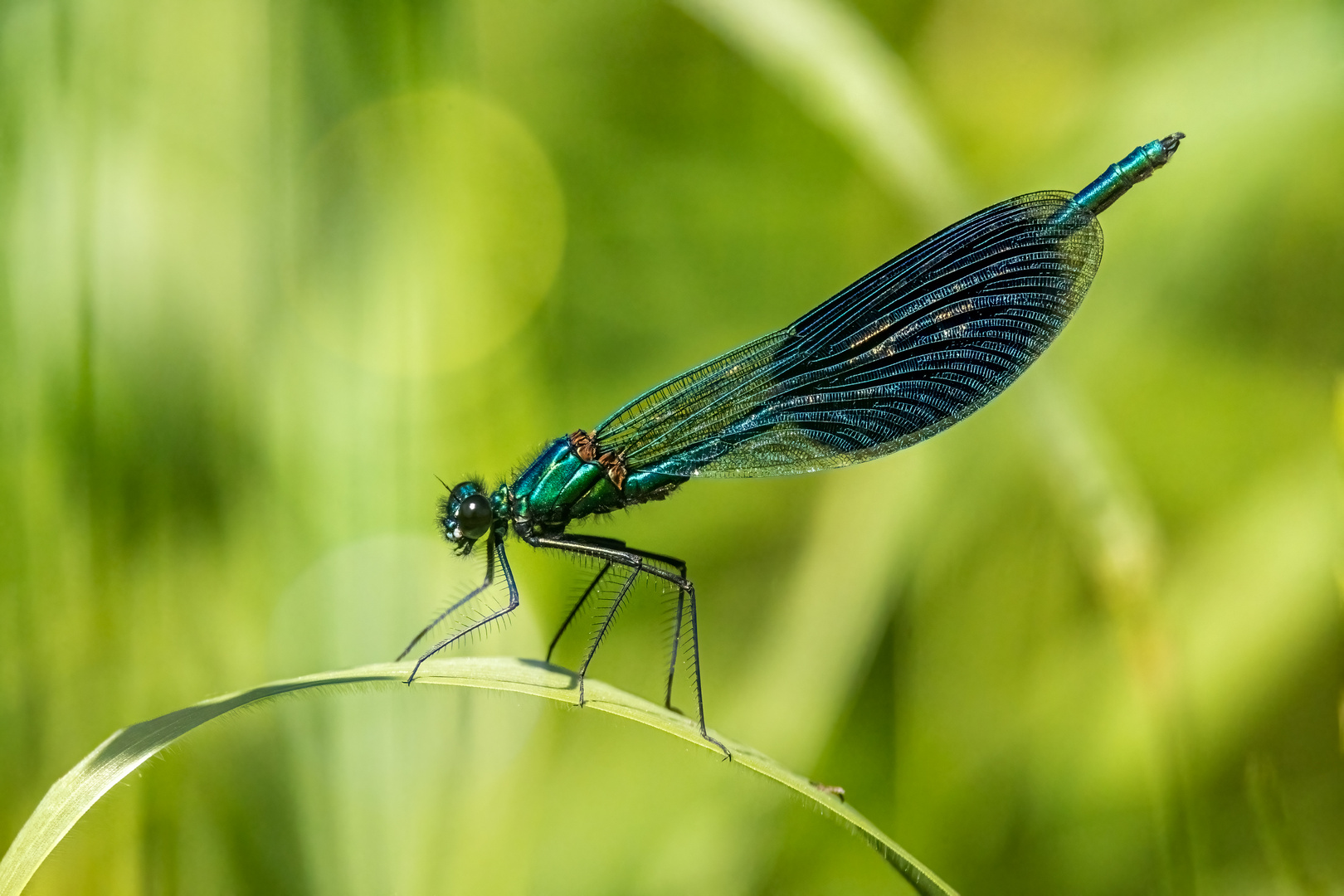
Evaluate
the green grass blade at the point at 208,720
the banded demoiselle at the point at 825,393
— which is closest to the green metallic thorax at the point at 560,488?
the banded demoiselle at the point at 825,393

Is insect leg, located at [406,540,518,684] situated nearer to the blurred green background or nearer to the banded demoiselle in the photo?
the banded demoiselle

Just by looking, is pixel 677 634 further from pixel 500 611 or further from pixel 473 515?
pixel 473 515

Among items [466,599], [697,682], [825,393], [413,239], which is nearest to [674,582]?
[697,682]

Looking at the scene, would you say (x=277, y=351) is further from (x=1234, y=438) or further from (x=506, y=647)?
(x=1234, y=438)

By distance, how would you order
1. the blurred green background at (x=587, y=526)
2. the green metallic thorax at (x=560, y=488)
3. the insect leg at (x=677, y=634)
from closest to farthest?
the blurred green background at (x=587, y=526), the insect leg at (x=677, y=634), the green metallic thorax at (x=560, y=488)

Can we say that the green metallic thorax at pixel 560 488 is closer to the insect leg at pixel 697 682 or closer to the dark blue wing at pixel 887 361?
the dark blue wing at pixel 887 361

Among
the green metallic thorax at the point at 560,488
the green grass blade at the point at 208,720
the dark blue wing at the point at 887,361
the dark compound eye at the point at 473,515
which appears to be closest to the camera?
the green grass blade at the point at 208,720

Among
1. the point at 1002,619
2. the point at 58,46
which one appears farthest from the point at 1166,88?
the point at 58,46
